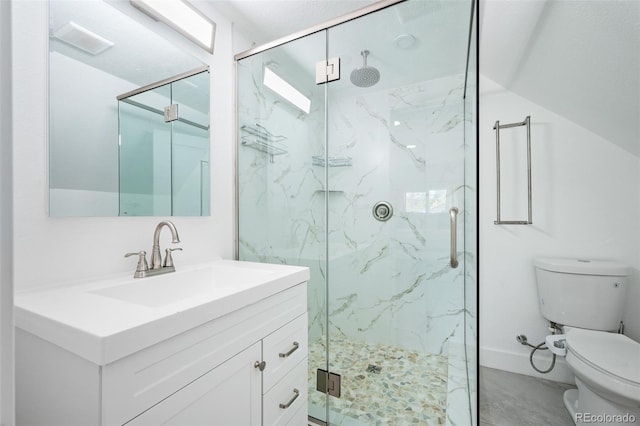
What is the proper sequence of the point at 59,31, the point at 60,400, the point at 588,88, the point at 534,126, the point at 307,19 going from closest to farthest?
the point at 60,400 → the point at 59,31 → the point at 588,88 → the point at 307,19 → the point at 534,126

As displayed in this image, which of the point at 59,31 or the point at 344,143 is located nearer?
the point at 59,31

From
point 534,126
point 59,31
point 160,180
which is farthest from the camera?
point 534,126

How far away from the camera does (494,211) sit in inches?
74.4

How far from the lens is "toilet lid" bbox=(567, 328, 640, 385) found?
114 cm

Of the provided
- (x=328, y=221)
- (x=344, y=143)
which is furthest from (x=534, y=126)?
(x=328, y=221)

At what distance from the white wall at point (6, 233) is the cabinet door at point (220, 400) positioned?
13.4 inches

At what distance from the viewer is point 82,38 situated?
96 cm

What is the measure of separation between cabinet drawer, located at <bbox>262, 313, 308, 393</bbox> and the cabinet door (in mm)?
44

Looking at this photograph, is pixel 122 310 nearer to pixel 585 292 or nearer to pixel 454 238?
pixel 454 238

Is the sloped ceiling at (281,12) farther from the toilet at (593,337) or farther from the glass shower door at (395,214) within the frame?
the toilet at (593,337)

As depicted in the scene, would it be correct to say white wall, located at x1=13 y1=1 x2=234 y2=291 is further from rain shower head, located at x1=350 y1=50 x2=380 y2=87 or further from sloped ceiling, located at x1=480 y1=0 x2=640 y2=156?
sloped ceiling, located at x1=480 y1=0 x2=640 y2=156

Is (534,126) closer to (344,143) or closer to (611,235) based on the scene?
(611,235)

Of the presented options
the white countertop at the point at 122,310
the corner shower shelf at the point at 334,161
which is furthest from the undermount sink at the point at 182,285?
the corner shower shelf at the point at 334,161

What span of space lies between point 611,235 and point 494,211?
1.96 feet
